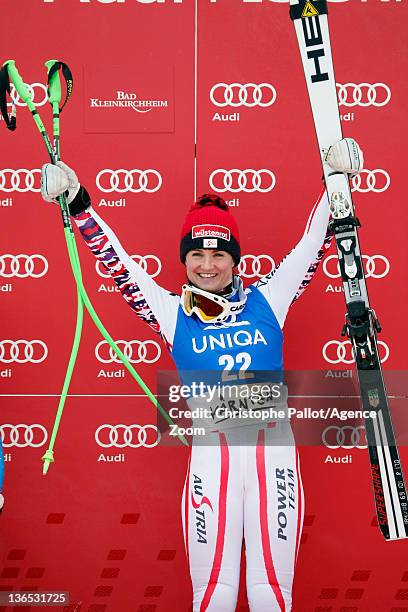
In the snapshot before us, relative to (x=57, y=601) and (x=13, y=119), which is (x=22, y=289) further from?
(x=57, y=601)

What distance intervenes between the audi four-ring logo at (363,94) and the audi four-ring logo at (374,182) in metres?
0.27

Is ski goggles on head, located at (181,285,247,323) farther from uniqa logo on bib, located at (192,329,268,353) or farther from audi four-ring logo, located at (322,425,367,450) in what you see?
audi four-ring logo, located at (322,425,367,450)

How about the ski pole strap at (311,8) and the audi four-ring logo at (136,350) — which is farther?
the audi four-ring logo at (136,350)

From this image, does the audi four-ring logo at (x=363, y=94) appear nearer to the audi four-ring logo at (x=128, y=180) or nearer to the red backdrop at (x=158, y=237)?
the red backdrop at (x=158, y=237)

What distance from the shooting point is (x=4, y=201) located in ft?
10.9

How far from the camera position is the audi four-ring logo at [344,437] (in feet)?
11.0

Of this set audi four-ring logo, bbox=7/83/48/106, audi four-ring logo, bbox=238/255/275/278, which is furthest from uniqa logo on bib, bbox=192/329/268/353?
audi four-ring logo, bbox=7/83/48/106

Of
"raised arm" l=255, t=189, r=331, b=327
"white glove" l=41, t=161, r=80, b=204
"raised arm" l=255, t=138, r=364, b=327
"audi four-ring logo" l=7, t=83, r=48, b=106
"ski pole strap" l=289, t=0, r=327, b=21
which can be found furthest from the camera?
"audi four-ring logo" l=7, t=83, r=48, b=106

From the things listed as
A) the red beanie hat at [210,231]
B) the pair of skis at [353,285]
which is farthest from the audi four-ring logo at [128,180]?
the pair of skis at [353,285]

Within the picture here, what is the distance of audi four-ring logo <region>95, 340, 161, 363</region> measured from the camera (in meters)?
3.36

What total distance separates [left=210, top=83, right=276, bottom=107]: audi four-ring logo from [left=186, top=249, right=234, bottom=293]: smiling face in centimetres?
80

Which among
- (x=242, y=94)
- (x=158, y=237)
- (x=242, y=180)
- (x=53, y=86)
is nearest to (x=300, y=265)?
(x=242, y=180)

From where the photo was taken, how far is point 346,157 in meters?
2.67

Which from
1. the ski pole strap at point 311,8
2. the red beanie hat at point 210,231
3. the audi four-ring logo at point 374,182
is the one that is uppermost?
the ski pole strap at point 311,8
